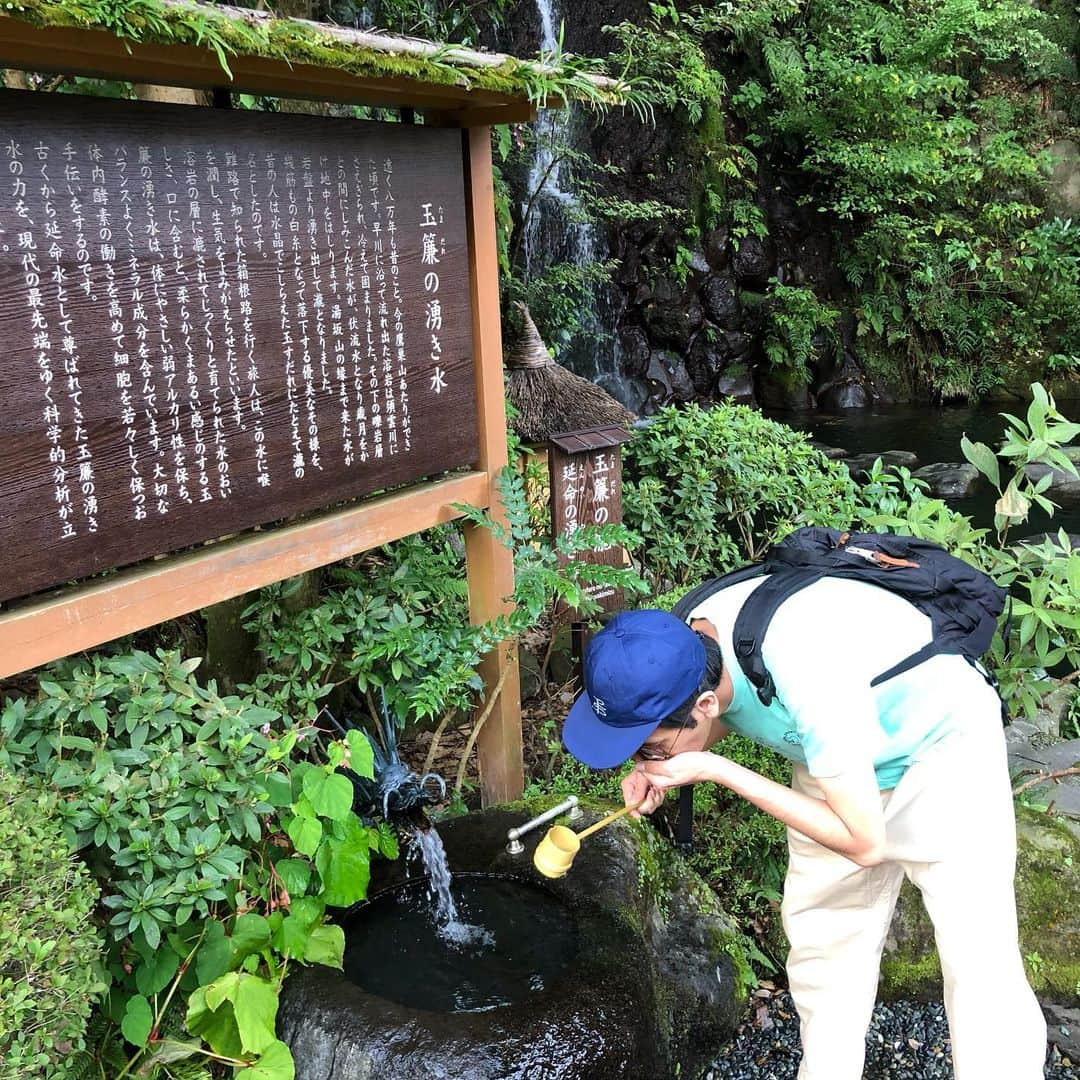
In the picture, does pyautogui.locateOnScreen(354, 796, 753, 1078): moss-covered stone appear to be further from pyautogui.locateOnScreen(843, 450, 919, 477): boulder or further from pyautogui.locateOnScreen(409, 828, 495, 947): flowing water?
pyautogui.locateOnScreen(843, 450, 919, 477): boulder

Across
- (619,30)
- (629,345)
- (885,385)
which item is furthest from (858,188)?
(619,30)

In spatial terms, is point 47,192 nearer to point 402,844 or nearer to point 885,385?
point 402,844

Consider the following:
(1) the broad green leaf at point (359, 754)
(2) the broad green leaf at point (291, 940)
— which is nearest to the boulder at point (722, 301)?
(1) the broad green leaf at point (359, 754)

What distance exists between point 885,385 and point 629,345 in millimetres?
4706

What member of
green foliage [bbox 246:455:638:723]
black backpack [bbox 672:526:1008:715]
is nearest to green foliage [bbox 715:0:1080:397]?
green foliage [bbox 246:455:638:723]

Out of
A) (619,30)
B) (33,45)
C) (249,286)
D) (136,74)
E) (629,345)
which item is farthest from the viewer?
(629,345)

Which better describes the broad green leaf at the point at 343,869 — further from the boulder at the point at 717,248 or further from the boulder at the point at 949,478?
the boulder at the point at 717,248

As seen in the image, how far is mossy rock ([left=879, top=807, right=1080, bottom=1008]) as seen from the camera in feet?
11.6

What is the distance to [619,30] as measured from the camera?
358 inches

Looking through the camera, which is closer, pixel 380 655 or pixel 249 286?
pixel 249 286

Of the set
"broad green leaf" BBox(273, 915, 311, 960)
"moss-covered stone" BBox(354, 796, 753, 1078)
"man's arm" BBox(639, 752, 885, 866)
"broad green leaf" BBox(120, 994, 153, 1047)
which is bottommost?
"moss-covered stone" BBox(354, 796, 753, 1078)

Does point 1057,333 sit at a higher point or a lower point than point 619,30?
lower

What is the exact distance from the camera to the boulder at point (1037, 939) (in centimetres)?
353

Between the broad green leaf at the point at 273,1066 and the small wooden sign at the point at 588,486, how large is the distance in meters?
2.85
